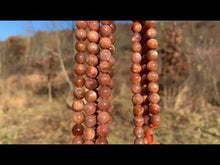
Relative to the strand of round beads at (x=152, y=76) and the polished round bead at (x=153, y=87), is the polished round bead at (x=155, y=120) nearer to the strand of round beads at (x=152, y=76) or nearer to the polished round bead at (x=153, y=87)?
the strand of round beads at (x=152, y=76)

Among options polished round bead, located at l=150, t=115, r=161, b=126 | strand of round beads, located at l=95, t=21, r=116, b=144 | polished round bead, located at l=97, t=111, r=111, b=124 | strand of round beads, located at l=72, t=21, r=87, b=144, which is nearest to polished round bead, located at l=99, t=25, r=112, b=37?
strand of round beads, located at l=95, t=21, r=116, b=144

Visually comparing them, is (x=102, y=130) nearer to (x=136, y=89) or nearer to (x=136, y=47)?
(x=136, y=89)

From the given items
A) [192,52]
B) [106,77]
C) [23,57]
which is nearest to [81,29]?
[106,77]

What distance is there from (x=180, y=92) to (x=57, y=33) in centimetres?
388

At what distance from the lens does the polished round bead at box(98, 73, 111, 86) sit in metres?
0.98

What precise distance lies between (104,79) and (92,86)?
8 centimetres

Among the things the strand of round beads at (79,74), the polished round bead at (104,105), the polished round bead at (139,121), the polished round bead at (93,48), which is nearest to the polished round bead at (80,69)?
the strand of round beads at (79,74)

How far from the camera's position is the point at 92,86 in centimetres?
100

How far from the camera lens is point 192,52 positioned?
5.09 m

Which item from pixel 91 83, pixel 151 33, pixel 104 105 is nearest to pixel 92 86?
pixel 91 83

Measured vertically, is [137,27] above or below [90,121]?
above

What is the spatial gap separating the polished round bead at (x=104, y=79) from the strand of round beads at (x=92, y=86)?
0.13ft

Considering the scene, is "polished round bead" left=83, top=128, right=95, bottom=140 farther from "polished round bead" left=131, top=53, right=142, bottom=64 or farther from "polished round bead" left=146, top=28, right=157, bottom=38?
"polished round bead" left=146, top=28, right=157, bottom=38
